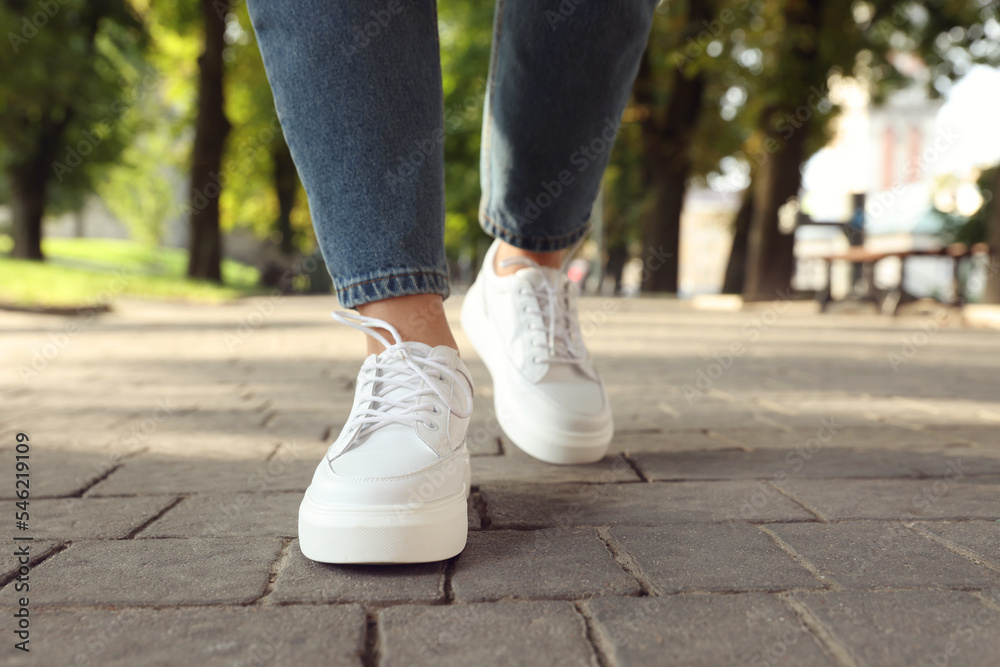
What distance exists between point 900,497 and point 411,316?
40.8 inches

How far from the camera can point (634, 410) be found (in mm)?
2803

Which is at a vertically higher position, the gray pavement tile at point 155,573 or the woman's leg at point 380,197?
the woman's leg at point 380,197

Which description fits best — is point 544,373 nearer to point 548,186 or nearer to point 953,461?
point 548,186

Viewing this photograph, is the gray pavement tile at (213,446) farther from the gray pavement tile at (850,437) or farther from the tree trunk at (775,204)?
the tree trunk at (775,204)

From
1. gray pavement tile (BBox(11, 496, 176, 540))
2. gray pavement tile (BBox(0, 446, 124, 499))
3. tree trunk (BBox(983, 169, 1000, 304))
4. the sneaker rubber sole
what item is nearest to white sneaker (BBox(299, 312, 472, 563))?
the sneaker rubber sole

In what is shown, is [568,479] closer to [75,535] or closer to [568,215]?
[568,215]

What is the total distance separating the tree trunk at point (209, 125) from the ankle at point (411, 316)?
15.5m

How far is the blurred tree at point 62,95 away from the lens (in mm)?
11258

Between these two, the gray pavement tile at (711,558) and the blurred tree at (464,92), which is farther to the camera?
the blurred tree at (464,92)

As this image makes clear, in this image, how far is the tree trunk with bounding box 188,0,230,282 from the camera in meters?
15.9

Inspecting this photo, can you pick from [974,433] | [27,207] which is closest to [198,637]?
[974,433]

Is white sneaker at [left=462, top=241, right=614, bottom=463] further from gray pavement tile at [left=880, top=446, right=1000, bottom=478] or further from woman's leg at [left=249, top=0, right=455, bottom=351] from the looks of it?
gray pavement tile at [left=880, top=446, right=1000, bottom=478]

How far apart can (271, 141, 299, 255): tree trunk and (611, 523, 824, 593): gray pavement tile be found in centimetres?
2336

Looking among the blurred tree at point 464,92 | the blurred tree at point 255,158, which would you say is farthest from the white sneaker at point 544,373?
the blurred tree at point 464,92
